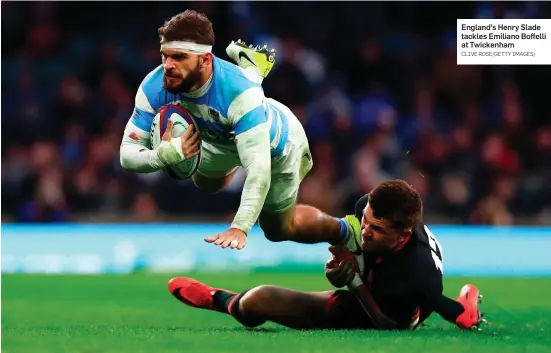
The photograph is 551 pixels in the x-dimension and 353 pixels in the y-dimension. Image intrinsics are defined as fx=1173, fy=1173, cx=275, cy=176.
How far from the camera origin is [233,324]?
8.24 meters

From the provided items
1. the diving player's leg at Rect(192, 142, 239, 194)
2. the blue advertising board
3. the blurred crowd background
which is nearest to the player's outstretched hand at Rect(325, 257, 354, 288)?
the diving player's leg at Rect(192, 142, 239, 194)

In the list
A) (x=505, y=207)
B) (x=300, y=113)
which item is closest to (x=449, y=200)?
(x=505, y=207)

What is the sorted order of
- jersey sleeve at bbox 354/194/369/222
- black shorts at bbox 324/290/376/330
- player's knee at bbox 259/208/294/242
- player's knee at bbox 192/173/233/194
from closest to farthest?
black shorts at bbox 324/290/376/330 < jersey sleeve at bbox 354/194/369/222 < player's knee at bbox 259/208/294/242 < player's knee at bbox 192/173/233/194

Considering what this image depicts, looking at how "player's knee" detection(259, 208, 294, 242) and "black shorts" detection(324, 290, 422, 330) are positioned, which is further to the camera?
"player's knee" detection(259, 208, 294, 242)

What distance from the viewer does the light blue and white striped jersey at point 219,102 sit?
7.36 m

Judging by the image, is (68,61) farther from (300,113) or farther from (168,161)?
(168,161)

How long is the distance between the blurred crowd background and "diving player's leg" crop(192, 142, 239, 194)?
21.6 feet

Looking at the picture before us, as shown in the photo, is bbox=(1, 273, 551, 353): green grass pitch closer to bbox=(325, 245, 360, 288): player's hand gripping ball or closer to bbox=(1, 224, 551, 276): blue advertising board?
bbox=(325, 245, 360, 288): player's hand gripping ball

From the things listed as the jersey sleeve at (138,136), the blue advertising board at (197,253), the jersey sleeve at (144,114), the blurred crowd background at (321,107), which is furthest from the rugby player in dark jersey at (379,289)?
the blurred crowd background at (321,107)

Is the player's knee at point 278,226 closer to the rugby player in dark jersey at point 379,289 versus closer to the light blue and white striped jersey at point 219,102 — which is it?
the rugby player in dark jersey at point 379,289

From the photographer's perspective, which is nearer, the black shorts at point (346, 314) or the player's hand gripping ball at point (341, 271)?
the player's hand gripping ball at point (341, 271)

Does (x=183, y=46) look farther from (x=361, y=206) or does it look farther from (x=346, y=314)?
(x=346, y=314)

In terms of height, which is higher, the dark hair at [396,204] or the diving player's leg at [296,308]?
the dark hair at [396,204]

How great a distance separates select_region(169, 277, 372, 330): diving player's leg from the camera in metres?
7.40
